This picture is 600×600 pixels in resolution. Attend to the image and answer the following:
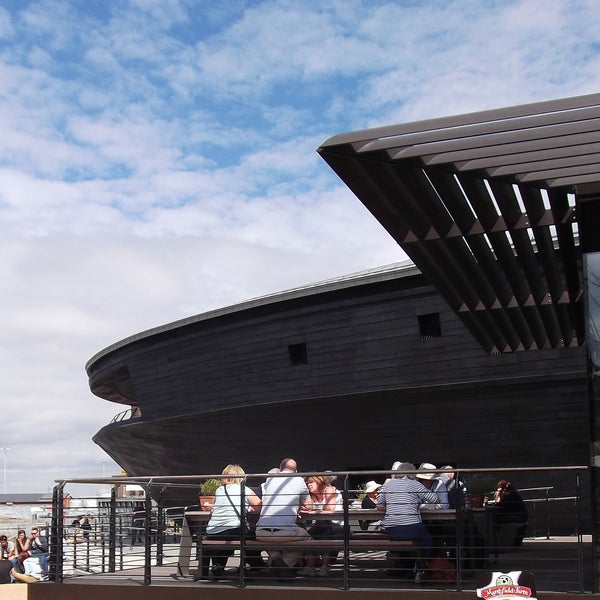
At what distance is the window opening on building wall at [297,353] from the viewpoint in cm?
2169

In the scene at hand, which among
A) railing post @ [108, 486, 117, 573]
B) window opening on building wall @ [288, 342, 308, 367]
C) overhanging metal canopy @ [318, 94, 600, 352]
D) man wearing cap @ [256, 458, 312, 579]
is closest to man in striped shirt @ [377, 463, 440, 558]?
man wearing cap @ [256, 458, 312, 579]

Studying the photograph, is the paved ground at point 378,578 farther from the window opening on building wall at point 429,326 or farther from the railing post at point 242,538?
the window opening on building wall at point 429,326

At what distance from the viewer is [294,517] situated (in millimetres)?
7691

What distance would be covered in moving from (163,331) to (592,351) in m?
18.7

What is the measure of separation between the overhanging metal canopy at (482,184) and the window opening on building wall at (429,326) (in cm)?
961

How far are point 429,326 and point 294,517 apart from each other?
488 inches

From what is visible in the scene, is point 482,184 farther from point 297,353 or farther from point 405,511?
point 297,353

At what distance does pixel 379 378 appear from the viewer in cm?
2008

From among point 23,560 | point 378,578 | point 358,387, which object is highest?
point 358,387

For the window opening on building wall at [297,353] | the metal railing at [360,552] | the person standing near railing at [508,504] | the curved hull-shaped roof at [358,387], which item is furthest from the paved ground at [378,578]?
the window opening on building wall at [297,353]

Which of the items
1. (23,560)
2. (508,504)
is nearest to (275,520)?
(508,504)

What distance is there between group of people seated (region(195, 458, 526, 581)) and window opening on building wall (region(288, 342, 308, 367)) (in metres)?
13.2

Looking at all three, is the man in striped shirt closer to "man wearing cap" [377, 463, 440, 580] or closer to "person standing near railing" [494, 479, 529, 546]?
"man wearing cap" [377, 463, 440, 580]

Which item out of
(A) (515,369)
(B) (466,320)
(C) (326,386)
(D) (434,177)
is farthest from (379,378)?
(D) (434,177)
